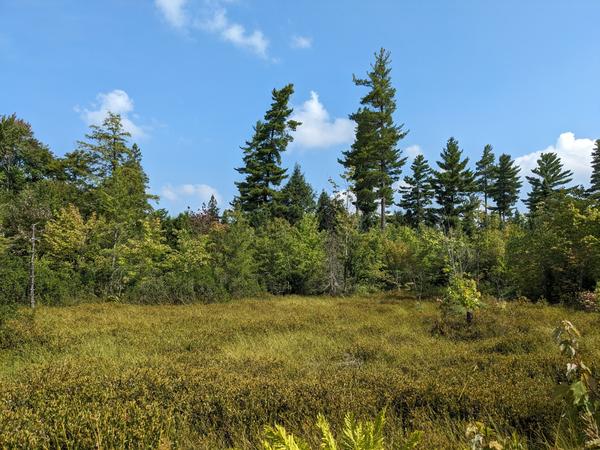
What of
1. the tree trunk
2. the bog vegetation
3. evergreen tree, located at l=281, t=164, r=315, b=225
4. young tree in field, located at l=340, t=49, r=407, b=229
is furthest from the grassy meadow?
evergreen tree, located at l=281, t=164, r=315, b=225

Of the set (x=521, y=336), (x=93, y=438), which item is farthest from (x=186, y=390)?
(x=521, y=336)

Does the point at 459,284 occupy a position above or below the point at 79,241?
below

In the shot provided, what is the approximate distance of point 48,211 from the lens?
66.5 ft

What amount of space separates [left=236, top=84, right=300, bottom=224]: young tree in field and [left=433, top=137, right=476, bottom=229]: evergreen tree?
1592cm

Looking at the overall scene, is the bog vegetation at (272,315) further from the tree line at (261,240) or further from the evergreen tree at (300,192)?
the evergreen tree at (300,192)

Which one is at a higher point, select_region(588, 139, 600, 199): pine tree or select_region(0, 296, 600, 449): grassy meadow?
select_region(588, 139, 600, 199): pine tree

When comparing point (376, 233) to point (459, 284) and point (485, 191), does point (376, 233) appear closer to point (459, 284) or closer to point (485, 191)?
point (459, 284)

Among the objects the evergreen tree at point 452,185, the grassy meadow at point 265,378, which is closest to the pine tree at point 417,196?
the evergreen tree at point 452,185

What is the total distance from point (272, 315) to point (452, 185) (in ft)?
106

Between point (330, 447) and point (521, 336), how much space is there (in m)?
7.69

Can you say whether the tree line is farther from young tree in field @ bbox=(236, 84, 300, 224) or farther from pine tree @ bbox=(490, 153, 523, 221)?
pine tree @ bbox=(490, 153, 523, 221)

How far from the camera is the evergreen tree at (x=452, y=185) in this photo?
3928 centimetres

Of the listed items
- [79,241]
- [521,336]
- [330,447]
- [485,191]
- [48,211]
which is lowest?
[521,336]

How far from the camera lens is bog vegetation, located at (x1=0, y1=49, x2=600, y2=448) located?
11.9 ft
